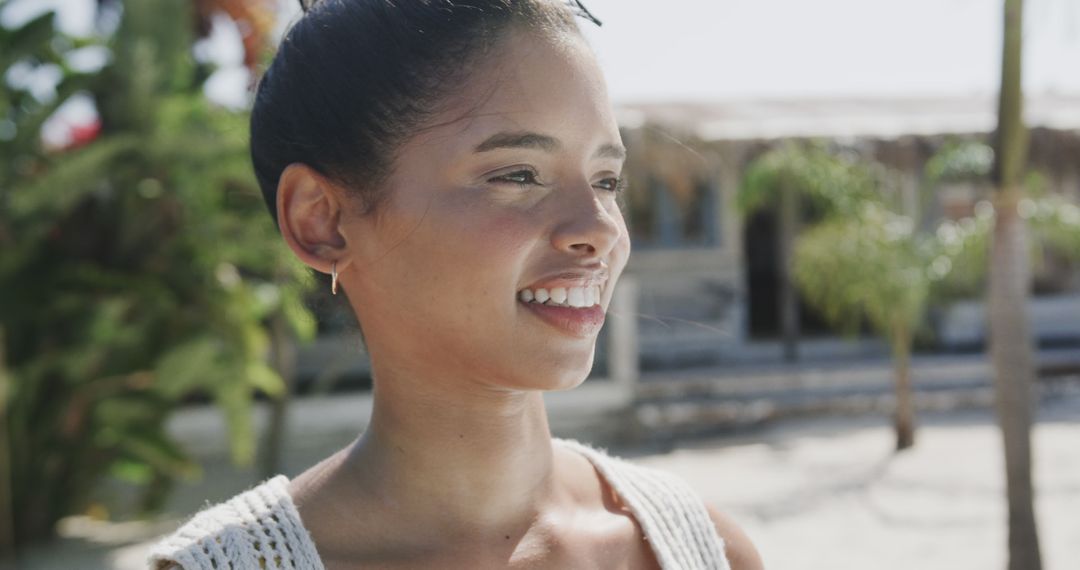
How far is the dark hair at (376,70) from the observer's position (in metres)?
1.13

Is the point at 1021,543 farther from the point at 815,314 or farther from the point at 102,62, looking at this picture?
the point at 815,314

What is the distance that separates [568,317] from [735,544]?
489 mm

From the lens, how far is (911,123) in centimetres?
1230

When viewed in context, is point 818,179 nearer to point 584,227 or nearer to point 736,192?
point 736,192

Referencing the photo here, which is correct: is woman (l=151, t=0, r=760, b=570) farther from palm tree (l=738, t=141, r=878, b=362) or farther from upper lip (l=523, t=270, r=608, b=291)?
palm tree (l=738, t=141, r=878, b=362)

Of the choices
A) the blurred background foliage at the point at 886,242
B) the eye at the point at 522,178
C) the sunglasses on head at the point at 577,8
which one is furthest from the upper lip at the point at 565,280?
the blurred background foliage at the point at 886,242

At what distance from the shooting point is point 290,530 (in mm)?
1137

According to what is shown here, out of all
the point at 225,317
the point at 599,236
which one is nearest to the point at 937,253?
the point at 225,317

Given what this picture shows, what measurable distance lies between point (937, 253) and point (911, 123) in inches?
170

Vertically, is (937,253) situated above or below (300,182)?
above

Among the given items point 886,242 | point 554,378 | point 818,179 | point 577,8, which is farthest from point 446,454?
point 818,179

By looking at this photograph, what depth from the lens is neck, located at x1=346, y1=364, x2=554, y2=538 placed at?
3.93 ft

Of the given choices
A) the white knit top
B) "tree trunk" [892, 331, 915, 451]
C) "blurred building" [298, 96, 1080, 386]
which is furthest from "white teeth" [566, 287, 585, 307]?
"blurred building" [298, 96, 1080, 386]

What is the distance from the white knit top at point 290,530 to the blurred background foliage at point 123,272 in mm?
4926
